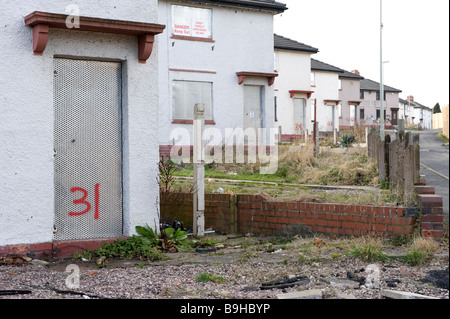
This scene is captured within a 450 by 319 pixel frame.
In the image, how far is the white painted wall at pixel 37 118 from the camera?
23.8 ft

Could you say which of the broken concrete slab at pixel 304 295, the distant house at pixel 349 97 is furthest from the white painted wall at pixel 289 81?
the broken concrete slab at pixel 304 295

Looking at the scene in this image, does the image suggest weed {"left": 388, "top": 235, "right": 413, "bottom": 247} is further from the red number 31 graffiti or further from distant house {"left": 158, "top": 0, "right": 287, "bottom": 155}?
distant house {"left": 158, "top": 0, "right": 287, "bottom": 155}

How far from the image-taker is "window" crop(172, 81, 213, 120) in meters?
20.6

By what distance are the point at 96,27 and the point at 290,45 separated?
1012 inches

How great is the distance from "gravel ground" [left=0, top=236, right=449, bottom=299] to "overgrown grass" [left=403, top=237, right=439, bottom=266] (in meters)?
0.08

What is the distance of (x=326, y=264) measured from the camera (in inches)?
265

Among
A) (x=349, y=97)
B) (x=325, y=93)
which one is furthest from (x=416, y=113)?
(x=325, y=93)

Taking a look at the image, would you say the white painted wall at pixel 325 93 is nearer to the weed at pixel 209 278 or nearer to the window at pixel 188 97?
the window at pixel 188 97

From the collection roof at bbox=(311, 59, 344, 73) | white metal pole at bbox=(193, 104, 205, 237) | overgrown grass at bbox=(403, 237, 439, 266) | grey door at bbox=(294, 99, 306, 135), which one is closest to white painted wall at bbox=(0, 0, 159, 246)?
white metal pole at bbox=(193, 104, 205, 237)

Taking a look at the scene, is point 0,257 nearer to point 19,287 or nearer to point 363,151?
point 19,287

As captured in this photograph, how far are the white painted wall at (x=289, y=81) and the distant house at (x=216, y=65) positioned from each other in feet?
29.7

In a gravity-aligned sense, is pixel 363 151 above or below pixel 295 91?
below
